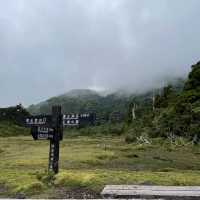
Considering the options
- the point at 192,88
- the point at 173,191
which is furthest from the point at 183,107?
the point at 173,191

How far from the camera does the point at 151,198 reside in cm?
945

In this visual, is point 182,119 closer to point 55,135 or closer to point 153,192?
point 55,135

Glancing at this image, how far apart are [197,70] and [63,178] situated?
145 ft

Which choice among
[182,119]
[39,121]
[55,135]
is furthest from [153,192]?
[182,119]

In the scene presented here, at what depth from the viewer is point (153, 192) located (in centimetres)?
968

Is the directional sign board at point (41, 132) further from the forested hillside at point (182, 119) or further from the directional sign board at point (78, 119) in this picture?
the forested hillside at point (182, 119)

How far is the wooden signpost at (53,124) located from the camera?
44.5 feet

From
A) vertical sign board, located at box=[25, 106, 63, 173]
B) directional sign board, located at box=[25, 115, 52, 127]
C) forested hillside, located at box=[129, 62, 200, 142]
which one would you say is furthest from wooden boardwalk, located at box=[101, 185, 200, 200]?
forested hillside, located at box=[129, 62, 200, 142]

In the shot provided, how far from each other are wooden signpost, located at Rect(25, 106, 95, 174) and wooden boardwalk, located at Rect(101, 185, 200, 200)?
378 cm

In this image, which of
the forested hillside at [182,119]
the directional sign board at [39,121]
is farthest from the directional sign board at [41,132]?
the forested hillside at [182,119]

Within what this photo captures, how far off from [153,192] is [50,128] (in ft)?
15.9

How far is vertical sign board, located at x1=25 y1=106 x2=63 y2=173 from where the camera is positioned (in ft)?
44.4

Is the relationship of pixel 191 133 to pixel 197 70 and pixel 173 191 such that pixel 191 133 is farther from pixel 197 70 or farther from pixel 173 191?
pixel 173 191

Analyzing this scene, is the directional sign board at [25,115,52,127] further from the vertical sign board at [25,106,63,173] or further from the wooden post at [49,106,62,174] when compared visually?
the wooden post at [49,106,62,174]
